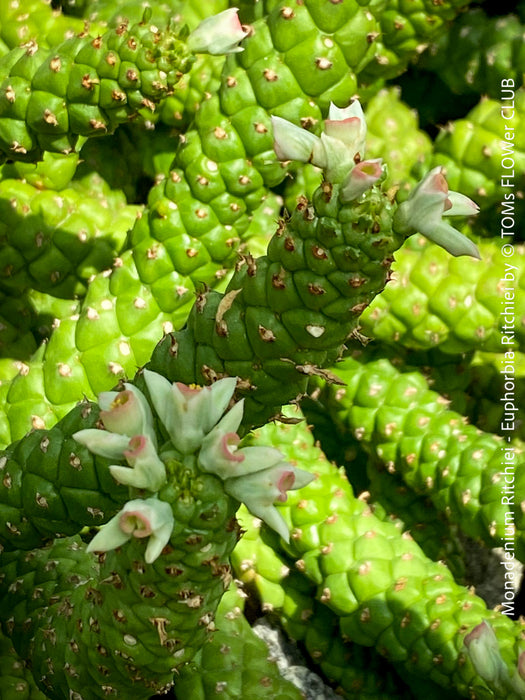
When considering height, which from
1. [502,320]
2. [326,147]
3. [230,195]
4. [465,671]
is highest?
[326,147]

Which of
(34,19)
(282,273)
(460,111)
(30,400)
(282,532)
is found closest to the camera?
(282,532)

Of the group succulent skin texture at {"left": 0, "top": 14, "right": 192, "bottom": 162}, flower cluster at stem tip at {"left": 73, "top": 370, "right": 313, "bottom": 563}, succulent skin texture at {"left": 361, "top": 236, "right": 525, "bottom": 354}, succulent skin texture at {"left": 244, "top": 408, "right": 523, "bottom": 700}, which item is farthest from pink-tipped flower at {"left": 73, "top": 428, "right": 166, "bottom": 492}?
succulent skin texture at {"left": 361, "top": 236, "right": 525, "bottom": 354}

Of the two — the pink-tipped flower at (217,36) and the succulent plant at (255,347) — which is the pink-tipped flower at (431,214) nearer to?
the succulent plant at (255,347)

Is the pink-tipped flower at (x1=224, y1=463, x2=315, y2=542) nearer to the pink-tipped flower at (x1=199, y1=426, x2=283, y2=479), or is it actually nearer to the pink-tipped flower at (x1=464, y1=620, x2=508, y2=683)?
the pink-tipped flower at (x1=199, y1=426, x2=283, y2=479)

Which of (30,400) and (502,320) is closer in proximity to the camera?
(30,400)

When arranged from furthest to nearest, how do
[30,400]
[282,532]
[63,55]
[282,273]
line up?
[30,400]
[63,55]
[282,273]
[282,532]

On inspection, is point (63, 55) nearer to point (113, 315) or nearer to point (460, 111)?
point (113, 315)

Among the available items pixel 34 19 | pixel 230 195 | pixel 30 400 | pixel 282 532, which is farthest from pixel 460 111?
pixel 282 532
